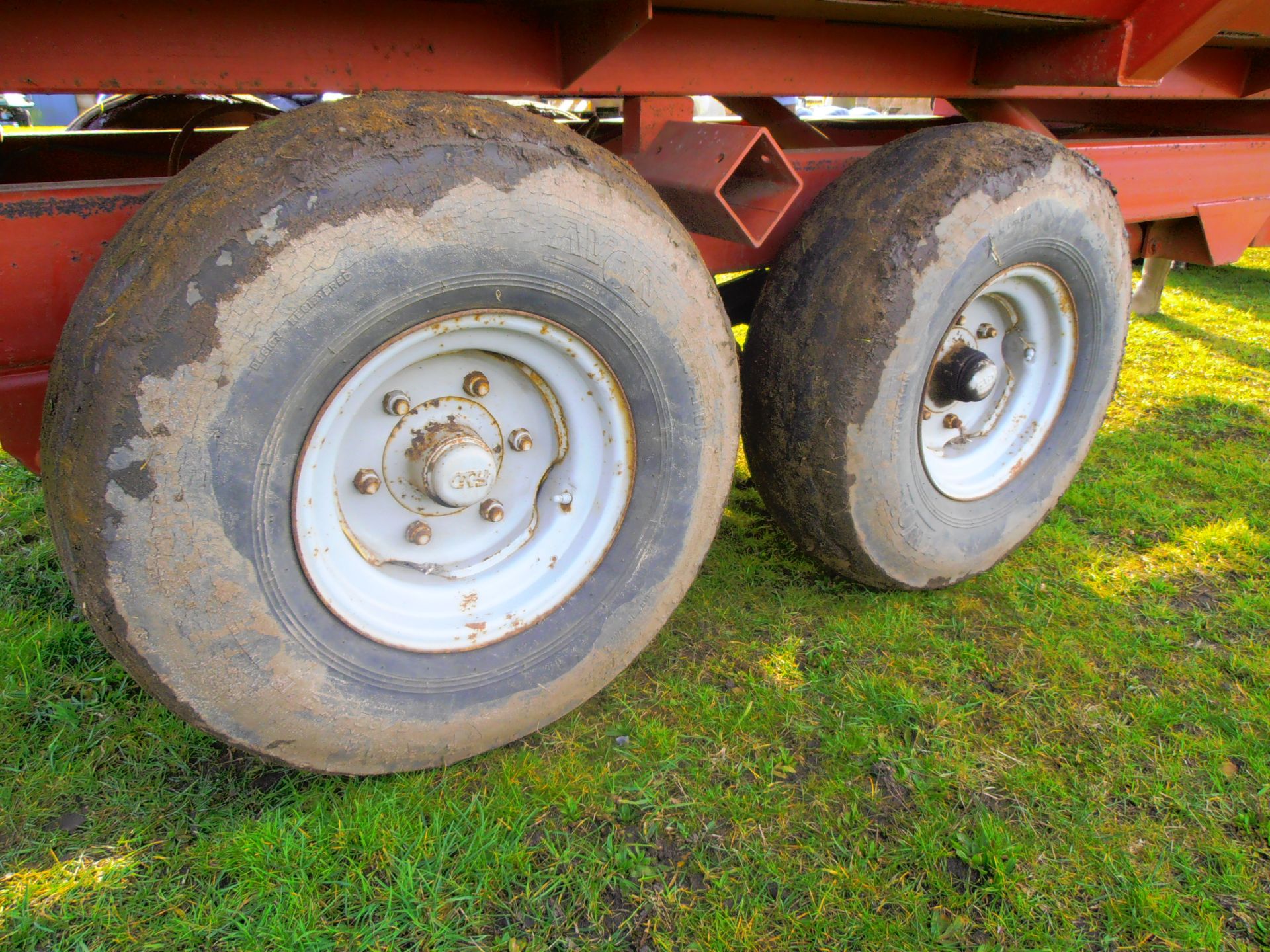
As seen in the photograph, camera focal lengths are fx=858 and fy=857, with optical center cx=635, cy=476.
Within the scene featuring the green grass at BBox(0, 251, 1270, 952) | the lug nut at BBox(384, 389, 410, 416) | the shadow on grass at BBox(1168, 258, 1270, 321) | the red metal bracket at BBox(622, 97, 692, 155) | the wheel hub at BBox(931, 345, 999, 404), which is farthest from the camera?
the shadow on grass at BBox(1168, 258, 1270, 321)

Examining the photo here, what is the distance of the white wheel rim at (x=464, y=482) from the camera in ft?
5.40

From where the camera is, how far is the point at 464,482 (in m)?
1.79

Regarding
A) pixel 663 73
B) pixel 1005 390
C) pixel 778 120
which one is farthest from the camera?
pixel 778 120

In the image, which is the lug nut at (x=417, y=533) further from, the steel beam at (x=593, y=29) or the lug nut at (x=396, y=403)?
the steel beam at (x=593, y=29)

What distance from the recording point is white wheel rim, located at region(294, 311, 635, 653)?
165 cm

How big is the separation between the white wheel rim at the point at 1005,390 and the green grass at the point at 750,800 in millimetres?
392

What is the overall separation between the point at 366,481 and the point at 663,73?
46.9 inches

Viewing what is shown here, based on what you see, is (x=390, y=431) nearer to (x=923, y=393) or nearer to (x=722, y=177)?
(x=722, y=177)

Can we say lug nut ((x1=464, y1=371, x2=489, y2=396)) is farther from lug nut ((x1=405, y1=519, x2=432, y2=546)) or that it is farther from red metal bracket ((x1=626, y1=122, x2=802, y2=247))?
red metal bracket ((x1=626, y1=122, x2=802, y2=247))

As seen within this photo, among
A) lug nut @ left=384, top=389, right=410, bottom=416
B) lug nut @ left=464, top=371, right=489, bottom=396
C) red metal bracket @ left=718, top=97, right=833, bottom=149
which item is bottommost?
lug nut @ left=384, top=389, right=410, bottom=416

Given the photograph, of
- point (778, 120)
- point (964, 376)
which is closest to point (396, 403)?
point (964, 376)

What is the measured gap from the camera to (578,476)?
1.99m

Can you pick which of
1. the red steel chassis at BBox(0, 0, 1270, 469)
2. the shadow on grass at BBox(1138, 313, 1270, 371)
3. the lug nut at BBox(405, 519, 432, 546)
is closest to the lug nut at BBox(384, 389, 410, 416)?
the lug nut at BBox(405, 519, 432, 546)

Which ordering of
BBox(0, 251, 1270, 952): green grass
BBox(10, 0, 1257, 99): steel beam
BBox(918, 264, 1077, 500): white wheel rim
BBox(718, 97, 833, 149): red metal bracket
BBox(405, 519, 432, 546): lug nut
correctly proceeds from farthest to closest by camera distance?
BBox(718, 97, 833, 149): red metal bracket
BBox(918, 264, 1077, 500): white wheel rim
BBox(405, 519, 432, 546): lug nut
BBox(0, 251, 1270, 952): green grass
BBox(10, 0, 1257, 99): steel beam
